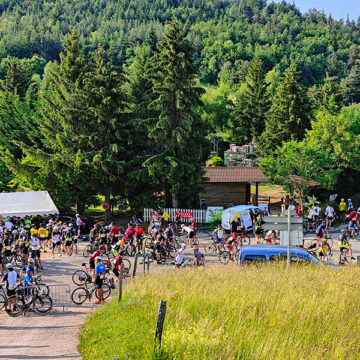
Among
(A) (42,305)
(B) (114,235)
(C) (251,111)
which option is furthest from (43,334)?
(C) (251,111)

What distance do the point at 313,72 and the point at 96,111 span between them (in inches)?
6033

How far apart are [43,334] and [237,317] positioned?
6.06m

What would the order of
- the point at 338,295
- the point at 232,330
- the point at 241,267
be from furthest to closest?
the point at 241,267 < the point at 338,295 < the point at 232,330

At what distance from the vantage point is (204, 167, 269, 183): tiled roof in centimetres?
3509

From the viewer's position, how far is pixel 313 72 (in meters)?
172

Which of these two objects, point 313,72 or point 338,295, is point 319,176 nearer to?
point 338,295

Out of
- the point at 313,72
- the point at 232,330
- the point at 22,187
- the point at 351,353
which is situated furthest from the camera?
the point at 313,72

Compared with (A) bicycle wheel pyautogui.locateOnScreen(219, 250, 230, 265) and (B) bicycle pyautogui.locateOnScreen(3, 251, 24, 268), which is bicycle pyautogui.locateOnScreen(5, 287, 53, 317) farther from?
(A) bicycle wheel pyautogui.locateOnScreen(219, 250, 230, 265)

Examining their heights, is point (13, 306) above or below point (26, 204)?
below

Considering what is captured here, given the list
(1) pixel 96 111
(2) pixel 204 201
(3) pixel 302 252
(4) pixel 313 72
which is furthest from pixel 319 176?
(4) pixel 313 72

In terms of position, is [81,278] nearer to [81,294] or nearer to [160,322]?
[81,294]

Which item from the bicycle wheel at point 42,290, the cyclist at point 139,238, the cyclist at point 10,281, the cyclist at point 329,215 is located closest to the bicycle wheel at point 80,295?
the bicycle wheel at point 42,290

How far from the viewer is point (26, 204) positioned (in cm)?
2970

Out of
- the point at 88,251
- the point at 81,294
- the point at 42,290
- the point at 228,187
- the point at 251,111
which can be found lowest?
the point at 88,251
